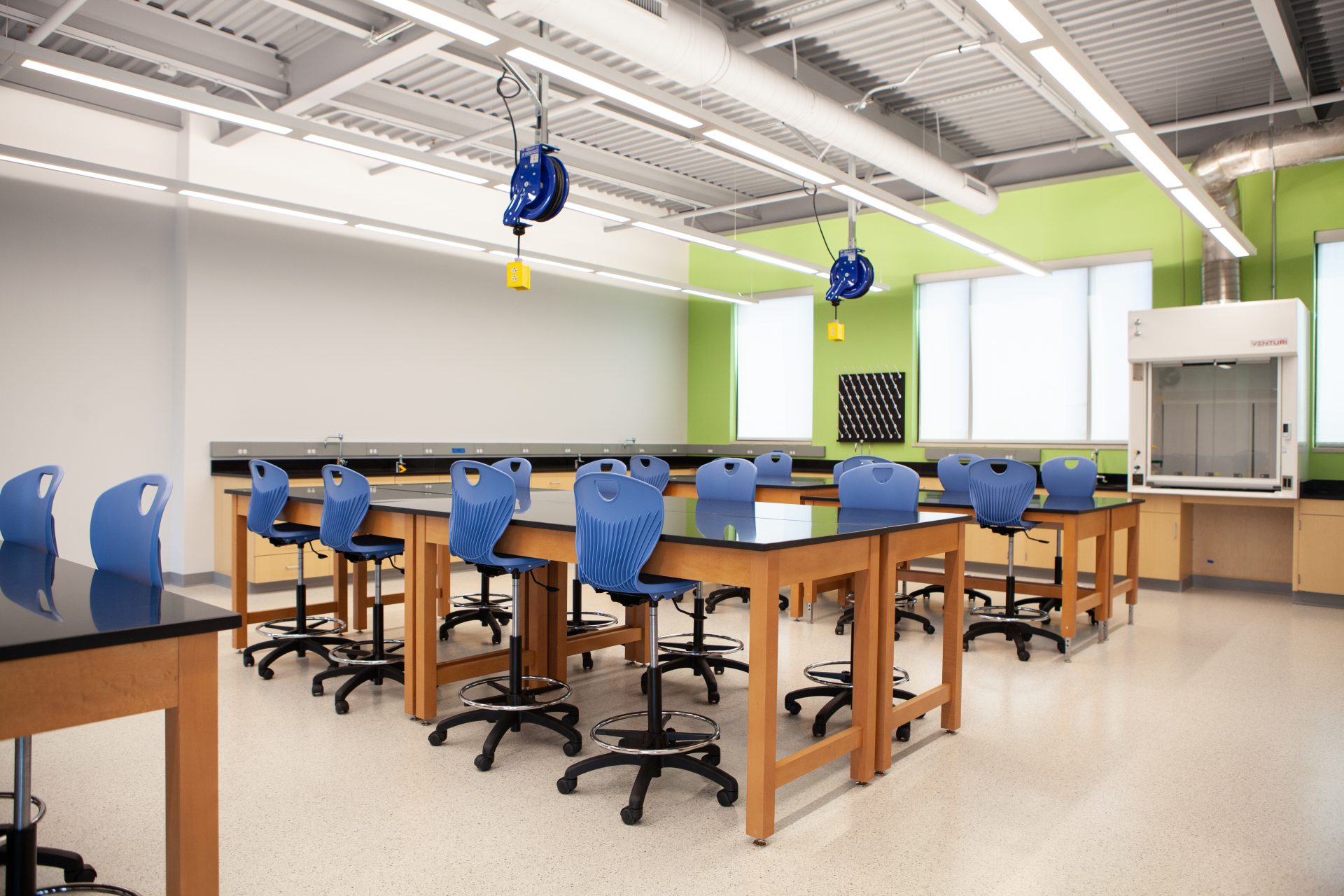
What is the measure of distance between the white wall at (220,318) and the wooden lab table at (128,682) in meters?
5.48

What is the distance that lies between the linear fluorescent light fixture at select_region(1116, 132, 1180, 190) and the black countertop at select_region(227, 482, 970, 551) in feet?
7.74

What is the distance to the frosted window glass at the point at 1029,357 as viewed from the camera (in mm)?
8422

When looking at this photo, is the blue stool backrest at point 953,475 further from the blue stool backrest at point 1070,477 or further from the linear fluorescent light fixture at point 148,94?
the linear fluorescent light fixture at point 148,94

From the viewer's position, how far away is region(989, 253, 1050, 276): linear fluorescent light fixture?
757cm

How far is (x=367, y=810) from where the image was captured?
114 inches

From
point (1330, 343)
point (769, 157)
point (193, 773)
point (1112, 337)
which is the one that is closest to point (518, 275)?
point (769, 157)

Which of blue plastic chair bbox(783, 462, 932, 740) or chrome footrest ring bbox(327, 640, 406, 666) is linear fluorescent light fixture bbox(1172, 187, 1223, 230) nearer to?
blue plastic chair bbox(783, 462, 932, 740)

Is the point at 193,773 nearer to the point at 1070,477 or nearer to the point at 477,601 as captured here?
the point at 477,601

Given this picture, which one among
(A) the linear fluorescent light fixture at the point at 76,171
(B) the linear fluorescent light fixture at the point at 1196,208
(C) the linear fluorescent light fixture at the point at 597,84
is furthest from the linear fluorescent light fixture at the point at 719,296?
(A) the linear fluorescent light fixture at the point at 76,171

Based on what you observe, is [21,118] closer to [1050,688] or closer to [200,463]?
[200,463]

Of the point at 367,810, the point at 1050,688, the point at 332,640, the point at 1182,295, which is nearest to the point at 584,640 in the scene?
the point at 332,640

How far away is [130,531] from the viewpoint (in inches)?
87.3

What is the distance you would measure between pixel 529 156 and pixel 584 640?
247 cm

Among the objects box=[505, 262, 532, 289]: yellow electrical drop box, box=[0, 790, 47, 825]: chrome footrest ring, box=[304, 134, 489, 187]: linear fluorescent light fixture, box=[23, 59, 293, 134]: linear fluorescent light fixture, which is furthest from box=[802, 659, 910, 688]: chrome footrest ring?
box=[23, 59, 293, 134]: linear fluorescent light fixture
